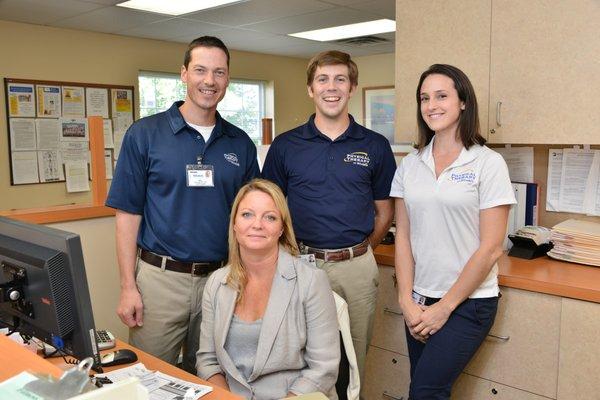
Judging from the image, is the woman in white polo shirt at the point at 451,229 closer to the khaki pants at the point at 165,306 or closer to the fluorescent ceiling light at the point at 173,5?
the khaki pants at the point at 165,306

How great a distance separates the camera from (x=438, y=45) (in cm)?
260

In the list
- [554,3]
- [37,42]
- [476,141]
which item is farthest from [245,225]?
[37,42]

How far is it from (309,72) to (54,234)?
1.31 metres

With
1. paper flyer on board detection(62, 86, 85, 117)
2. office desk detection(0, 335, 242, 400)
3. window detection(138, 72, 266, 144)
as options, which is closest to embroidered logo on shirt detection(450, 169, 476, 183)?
office desk detection(0, 335, 242, 400)

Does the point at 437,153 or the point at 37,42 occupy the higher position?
the point at 37,42

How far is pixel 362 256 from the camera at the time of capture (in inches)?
84.9

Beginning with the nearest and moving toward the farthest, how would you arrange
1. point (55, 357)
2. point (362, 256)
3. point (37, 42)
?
point (55, 357)
point (362, 256)
point (37, 42)

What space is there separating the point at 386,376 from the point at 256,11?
10.7ft

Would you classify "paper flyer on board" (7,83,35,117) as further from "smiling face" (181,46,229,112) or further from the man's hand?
the man's hand

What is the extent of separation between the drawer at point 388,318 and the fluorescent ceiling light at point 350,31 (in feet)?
11.0

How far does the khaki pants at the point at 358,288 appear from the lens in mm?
2115

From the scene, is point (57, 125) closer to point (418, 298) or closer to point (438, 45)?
point (438, 45)

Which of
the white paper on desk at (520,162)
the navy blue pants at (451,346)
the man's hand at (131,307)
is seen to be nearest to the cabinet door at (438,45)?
the white paper on desk at (520,162)

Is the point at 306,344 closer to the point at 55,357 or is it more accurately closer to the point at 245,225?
the point at 245,225
